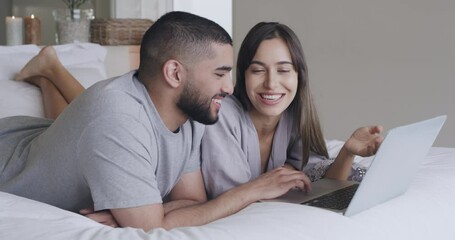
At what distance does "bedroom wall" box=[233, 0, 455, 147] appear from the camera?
11.0 ft

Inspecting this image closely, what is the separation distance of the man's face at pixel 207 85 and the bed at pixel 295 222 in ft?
0.75

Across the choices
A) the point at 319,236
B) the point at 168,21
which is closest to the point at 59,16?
the point at 168,21

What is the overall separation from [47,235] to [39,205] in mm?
151

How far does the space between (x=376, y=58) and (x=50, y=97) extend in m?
1.93

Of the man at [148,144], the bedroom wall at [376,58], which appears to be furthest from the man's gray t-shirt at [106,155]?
the bedroom wall at [376,58]

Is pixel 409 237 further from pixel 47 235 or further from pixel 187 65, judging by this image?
pixel 47 235

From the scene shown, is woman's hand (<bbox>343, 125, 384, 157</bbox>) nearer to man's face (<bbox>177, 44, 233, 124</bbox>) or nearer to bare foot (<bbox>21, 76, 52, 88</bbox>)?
man's face (<bbox>177, 44, 233, 124</bbox>)

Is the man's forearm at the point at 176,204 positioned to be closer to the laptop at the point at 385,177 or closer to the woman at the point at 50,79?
the laptop at the point at 385,177

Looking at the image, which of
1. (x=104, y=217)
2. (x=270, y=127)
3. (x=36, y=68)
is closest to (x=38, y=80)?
(x=36, y=68)

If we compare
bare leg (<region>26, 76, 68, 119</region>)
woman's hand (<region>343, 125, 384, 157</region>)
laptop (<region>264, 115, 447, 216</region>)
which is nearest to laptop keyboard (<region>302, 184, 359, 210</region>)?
laptop (<region>264, 115, 447, 216</region>)

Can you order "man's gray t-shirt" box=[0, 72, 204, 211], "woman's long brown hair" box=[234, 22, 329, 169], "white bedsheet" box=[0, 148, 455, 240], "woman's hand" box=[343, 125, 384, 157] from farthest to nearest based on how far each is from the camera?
"woman's long brown hair" box=[234, 22, 329, 169]
"woman's hand" box=[343, 125, 384, 157]
"man's gray t-shirt" box=[0, 72, 204, 211]
"white bedsheet" box=[0, 148, 455, 240]

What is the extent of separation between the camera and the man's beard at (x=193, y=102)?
1454 millimetres

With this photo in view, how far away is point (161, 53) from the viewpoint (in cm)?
146

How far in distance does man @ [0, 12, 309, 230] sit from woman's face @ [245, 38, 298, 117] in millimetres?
212
